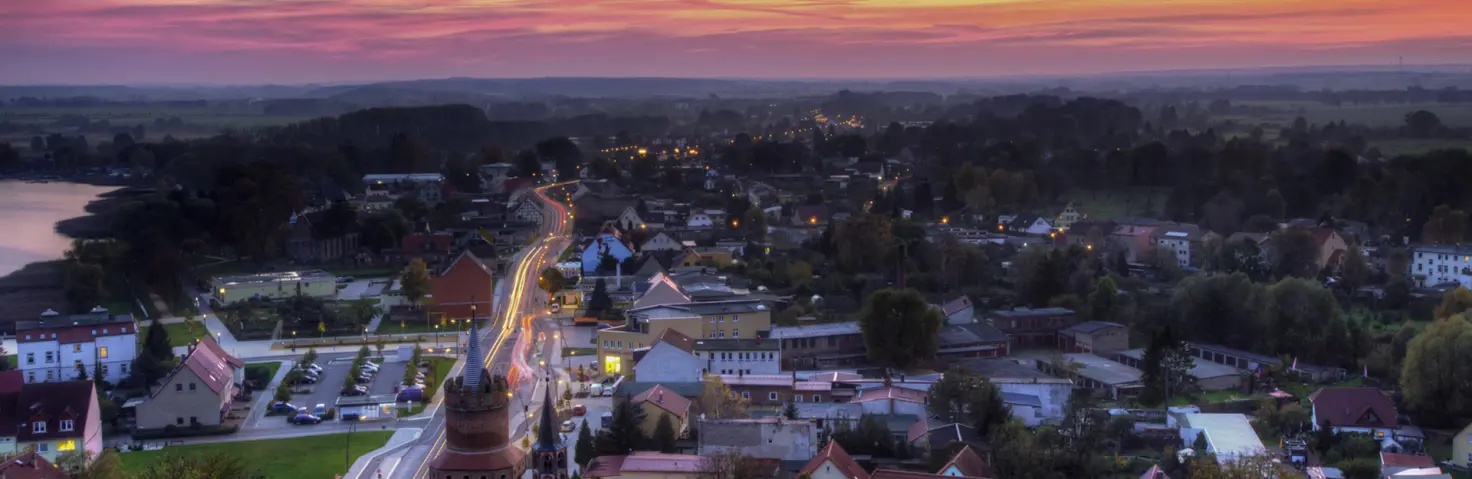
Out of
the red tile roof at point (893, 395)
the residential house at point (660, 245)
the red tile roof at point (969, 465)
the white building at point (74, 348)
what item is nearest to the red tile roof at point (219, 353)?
the white building at point (74, 348)

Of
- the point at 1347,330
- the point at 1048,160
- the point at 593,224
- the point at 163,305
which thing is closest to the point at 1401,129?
the point at 1048,160

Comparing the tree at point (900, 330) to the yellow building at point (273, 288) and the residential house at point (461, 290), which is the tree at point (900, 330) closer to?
the residential house at point (461, 290)

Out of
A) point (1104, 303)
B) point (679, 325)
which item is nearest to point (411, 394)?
point (679, 325)

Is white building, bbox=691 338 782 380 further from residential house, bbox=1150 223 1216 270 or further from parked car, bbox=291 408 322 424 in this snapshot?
residential house, bbox=1150 223 1216 270

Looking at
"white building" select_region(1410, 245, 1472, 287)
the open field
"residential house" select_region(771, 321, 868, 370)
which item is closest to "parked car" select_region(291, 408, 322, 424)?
"residential house" select_region(771, 321, 868, 370)

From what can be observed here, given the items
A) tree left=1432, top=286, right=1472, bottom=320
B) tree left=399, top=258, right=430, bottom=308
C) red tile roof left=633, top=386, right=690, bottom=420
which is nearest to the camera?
red tile roof left=633, top=386, right=690, bottom=420

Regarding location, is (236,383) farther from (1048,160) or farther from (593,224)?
(1048,160)

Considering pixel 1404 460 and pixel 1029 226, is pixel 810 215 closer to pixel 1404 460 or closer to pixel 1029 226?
pixel 1029 226
